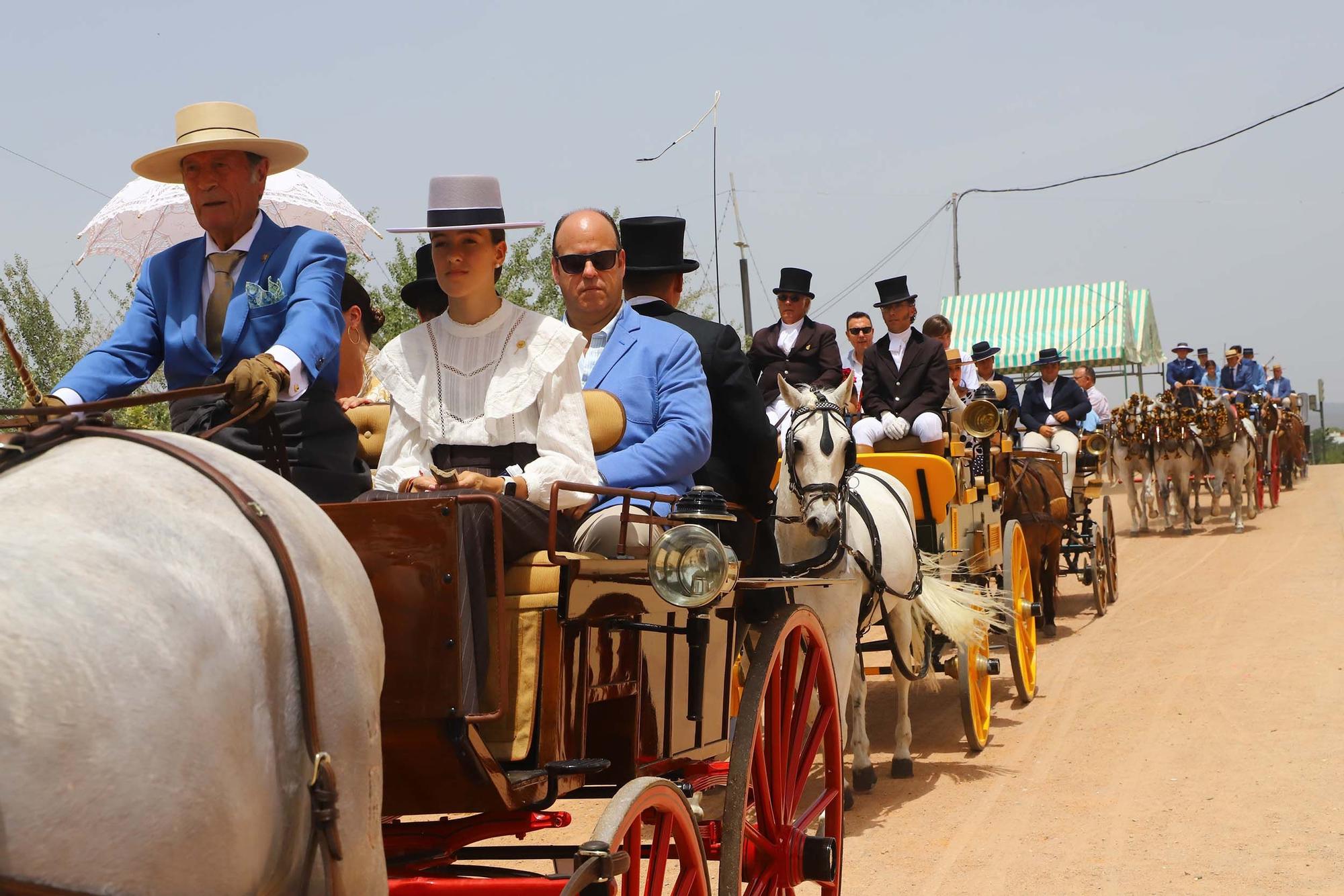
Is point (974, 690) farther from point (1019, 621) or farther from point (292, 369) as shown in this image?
point (292, 369)

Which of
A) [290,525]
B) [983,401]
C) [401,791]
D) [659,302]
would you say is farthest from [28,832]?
[983,401]

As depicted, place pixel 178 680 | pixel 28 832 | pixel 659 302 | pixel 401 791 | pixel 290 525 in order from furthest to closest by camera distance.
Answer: pixel 659 302, pixel 401 791, pixel 290 525, pixel 178 680, pixel 28 832

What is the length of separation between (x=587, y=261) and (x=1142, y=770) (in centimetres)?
518

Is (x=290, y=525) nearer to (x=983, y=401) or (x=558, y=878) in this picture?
(x=558, y=878)

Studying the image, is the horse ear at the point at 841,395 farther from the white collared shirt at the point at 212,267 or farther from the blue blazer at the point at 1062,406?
the blue blazer at the point at 1062,406

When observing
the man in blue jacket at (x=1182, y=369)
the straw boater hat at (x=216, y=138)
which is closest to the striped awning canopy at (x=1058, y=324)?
the man in blue jacket at (x=1182, y=369)

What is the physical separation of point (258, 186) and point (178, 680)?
1792 mm

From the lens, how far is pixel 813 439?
6.64m

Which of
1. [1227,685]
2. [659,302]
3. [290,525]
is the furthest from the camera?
[1227,685]

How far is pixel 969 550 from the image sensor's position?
389 inches

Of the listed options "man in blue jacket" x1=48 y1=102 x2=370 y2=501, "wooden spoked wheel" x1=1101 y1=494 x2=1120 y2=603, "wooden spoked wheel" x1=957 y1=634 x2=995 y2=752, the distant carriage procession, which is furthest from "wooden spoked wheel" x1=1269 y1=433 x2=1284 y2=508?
"man in blue jacket" x1=48 y1=102 x2=370 y2=501

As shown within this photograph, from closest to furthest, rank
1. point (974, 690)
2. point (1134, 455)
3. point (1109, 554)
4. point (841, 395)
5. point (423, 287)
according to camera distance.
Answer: point (423, 287) < point (841, 395) < point (974, 690) < point (1109, 554) < point (1134, 455)

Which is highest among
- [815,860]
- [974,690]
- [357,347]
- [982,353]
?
[982,353]

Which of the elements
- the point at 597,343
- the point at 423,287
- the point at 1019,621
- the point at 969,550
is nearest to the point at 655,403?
the point at 597,343
